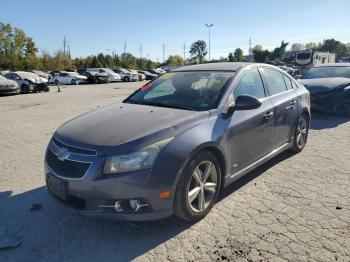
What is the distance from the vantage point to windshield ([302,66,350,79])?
35.8 ft

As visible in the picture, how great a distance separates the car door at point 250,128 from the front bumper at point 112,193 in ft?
4.03

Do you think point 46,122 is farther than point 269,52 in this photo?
No

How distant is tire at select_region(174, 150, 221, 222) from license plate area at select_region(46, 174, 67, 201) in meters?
1.09

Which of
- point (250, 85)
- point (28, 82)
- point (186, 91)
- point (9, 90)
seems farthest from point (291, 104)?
point (28, 82)

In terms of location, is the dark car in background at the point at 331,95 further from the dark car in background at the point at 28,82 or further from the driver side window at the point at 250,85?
the dark car in background at the point at 28,82

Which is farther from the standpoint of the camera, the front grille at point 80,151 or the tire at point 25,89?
the tire at point 25,89

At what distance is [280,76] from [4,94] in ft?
60.1

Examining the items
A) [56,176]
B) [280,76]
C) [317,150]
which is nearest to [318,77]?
[317,150]

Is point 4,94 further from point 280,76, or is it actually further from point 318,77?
point 280,76

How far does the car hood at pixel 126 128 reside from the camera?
10.8ft

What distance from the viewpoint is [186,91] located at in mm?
4527

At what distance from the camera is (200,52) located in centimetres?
12488

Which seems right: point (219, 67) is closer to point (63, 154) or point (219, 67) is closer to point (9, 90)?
point (63, 154)

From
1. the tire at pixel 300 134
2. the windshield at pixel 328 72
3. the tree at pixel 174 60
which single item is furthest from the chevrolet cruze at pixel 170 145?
the tree at pixel 174 60
